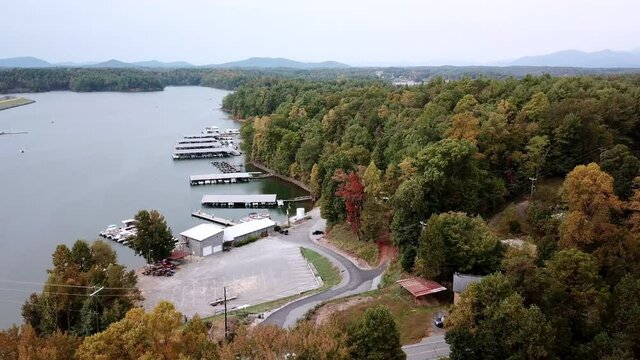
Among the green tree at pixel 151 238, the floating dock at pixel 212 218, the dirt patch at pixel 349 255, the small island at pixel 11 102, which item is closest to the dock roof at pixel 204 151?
the floating dock at pixel 212 218

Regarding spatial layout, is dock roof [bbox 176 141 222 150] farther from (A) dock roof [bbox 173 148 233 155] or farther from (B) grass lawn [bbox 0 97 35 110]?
(B) grass lawn [bbox 0 97 35 110]

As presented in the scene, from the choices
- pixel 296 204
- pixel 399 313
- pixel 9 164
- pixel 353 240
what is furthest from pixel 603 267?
pixel 9 164

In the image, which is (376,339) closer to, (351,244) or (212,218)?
(351,244)

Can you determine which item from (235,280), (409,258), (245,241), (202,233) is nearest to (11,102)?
(202,233)

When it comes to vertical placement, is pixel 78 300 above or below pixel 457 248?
below

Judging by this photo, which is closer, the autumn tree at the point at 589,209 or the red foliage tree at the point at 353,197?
the autumn tree at the point at 589,209

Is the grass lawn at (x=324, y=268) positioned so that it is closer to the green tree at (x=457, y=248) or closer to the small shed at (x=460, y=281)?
the green tree at (x=457, y=248)
